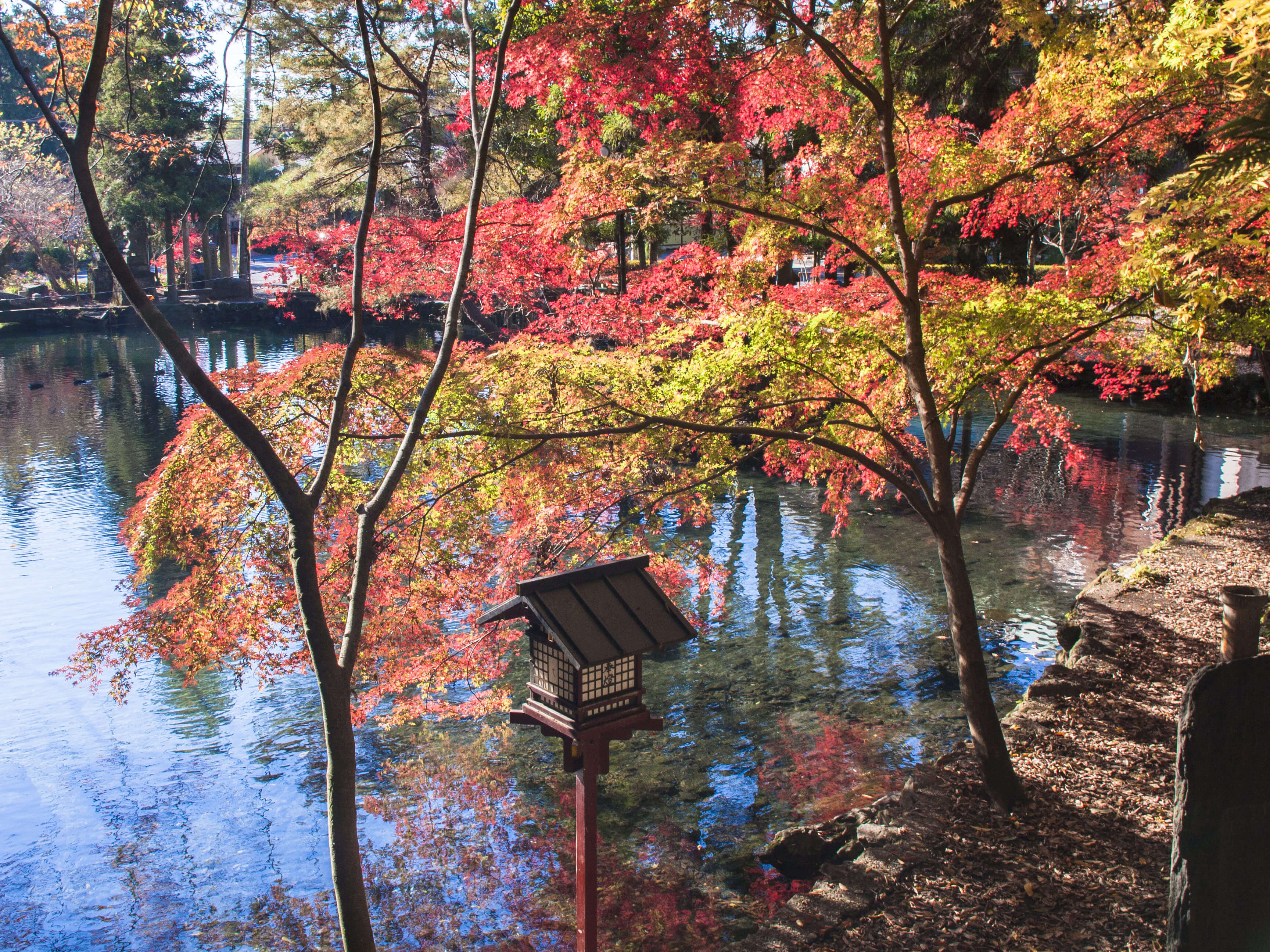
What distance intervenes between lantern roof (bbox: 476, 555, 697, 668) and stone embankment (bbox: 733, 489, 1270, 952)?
68.7 inches

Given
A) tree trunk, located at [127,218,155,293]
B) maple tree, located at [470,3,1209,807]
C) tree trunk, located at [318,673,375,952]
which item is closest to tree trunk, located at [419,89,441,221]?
maple tree, located at [470,3,1209,807]

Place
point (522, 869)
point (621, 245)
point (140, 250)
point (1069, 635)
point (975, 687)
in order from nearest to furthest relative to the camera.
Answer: point (975, 687) → point (522, 869) → point (1069, 635) → point (621, 245) → point (140, 250)

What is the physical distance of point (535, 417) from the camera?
18.3 feet

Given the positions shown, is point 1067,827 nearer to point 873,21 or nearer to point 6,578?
point 873,21

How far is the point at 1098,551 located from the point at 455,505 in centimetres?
972

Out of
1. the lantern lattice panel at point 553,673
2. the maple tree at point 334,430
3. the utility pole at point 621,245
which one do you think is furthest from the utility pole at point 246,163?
the utility pole at point 621,245

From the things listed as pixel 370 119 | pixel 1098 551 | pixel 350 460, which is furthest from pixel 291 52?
pixel 1098 551

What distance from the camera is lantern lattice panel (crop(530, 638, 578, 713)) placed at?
13.9 feet

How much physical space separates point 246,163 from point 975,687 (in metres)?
19.8

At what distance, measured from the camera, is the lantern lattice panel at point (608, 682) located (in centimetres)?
420

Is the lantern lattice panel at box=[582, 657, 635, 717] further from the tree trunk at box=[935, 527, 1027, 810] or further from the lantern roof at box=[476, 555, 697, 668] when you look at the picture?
the tree trunk at box=[935, 527, 1027, 810]

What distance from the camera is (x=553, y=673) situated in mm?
4328

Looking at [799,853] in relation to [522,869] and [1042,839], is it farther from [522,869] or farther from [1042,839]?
[522,869]

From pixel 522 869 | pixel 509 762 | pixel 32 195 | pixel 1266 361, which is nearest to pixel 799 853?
pixel 522 869
